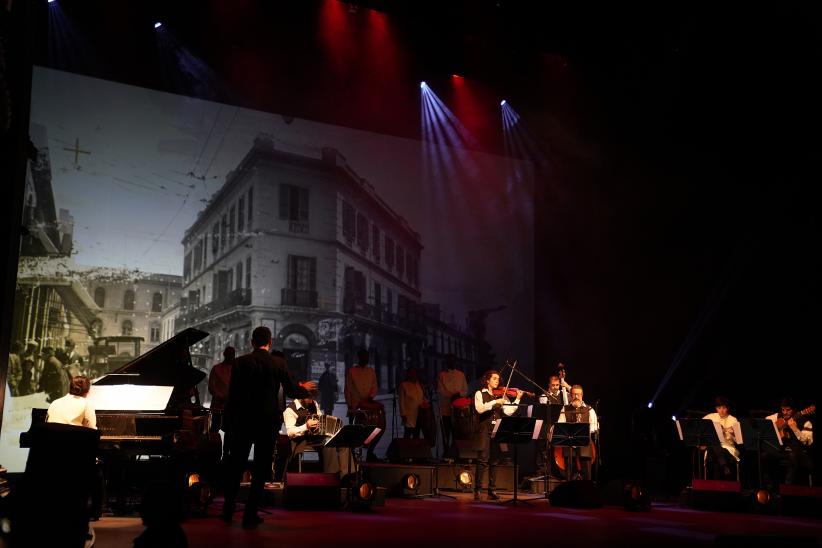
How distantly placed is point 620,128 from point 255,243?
717cm

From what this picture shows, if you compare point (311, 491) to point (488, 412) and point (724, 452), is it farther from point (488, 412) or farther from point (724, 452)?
point (724, 452)

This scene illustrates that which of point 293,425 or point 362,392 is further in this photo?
point 362,392

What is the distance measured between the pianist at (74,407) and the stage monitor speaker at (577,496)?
5.18 metres

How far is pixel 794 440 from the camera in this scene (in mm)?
10891

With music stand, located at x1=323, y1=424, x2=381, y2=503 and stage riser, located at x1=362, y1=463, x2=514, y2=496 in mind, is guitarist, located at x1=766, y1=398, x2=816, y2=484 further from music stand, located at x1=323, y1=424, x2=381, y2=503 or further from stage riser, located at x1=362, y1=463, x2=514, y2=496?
music stand, located at x1=323, y1=424, x2=381, y2=503

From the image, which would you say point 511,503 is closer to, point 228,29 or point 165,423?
point 165,423

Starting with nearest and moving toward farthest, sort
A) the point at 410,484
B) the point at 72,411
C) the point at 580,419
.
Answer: the point at 72,411 → the point at 410,484 → the point at 580,419

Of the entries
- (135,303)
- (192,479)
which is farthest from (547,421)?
(135,303)

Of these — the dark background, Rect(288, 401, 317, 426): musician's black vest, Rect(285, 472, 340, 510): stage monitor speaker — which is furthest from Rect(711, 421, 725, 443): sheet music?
Rect(285, 472, 340, 510): stage monitor speaker

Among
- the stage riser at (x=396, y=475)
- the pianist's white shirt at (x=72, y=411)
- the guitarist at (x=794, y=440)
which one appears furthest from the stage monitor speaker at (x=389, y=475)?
the guitarist at (x=794, y=440)

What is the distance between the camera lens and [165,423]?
24.8ft

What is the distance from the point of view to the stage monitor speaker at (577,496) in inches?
352

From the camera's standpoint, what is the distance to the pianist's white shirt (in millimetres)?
6469

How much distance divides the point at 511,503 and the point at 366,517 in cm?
248
